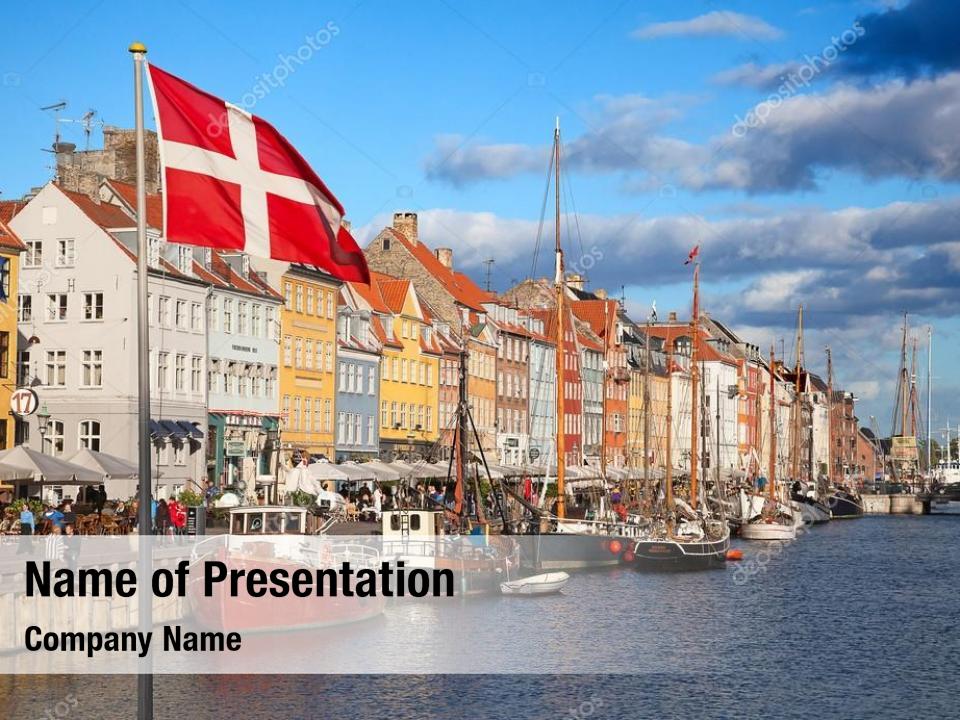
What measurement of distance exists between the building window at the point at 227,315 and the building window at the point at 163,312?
6.02 m

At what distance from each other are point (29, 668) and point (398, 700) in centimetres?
804

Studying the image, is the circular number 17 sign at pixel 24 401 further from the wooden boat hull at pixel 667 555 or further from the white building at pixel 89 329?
the wooden boat hull at pixel 667 555

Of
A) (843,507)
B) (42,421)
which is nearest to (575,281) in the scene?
(843,507)

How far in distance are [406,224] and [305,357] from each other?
32.1 m

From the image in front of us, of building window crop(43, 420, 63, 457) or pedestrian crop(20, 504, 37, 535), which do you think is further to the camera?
building window crop(43, 420, 63, 457)

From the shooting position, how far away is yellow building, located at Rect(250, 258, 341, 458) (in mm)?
84688

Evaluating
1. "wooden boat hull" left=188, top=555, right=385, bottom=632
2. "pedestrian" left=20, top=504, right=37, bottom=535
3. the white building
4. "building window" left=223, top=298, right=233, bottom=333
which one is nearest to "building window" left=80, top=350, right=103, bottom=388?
the white building

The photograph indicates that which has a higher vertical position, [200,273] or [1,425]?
[200,273]

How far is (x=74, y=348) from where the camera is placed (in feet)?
235

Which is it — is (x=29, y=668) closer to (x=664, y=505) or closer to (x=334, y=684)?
(x=334, y=684)

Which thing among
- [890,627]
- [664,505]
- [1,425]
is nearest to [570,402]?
[664,505]

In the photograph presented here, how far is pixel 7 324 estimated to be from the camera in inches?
2527

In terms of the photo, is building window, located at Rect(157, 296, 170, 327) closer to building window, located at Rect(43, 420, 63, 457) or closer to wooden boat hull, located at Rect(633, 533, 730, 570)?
building window, located at Rect(43, 420, 63, 457)

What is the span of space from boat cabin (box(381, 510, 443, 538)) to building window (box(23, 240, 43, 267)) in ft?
84.5
